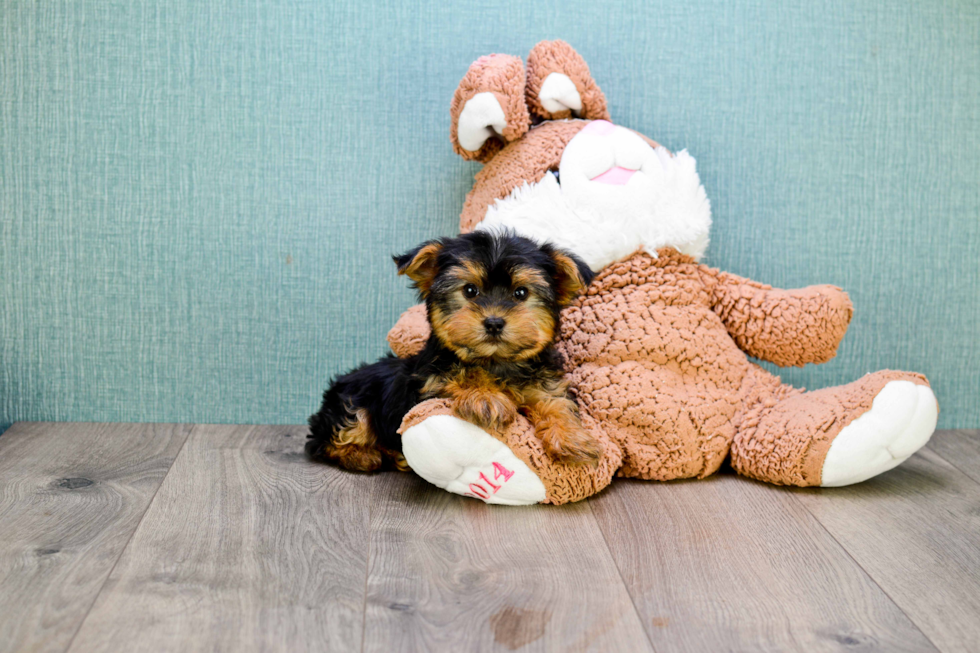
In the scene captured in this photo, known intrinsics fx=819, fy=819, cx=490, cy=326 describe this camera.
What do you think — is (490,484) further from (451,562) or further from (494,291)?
(494,291)

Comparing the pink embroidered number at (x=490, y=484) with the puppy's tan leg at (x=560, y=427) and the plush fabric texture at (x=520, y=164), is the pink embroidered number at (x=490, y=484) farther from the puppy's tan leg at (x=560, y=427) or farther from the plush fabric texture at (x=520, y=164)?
the plush fabric texture at (x=520, y=164)

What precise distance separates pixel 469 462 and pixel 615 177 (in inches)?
35.3

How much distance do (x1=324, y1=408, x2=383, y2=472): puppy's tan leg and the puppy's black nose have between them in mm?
591

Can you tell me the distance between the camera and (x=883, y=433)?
2.10 metres

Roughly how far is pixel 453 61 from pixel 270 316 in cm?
101

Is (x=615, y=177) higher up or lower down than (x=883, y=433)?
higher up

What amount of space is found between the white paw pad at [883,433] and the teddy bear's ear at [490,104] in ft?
3.95

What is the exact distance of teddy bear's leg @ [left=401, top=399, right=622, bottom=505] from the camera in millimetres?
1978

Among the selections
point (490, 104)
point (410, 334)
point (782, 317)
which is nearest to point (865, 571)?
point (782, 317)

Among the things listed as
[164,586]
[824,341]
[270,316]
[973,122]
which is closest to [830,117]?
[973,122]

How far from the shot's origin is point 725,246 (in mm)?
2748

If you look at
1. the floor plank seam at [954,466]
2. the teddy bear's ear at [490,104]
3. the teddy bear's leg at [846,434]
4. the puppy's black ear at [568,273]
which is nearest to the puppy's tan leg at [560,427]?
the puppy's black ear at [568,273]

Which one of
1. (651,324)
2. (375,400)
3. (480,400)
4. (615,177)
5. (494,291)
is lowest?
(375,400)

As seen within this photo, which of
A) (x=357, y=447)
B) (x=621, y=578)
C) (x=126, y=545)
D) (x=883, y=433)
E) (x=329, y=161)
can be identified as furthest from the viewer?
(x=329, y=161)
